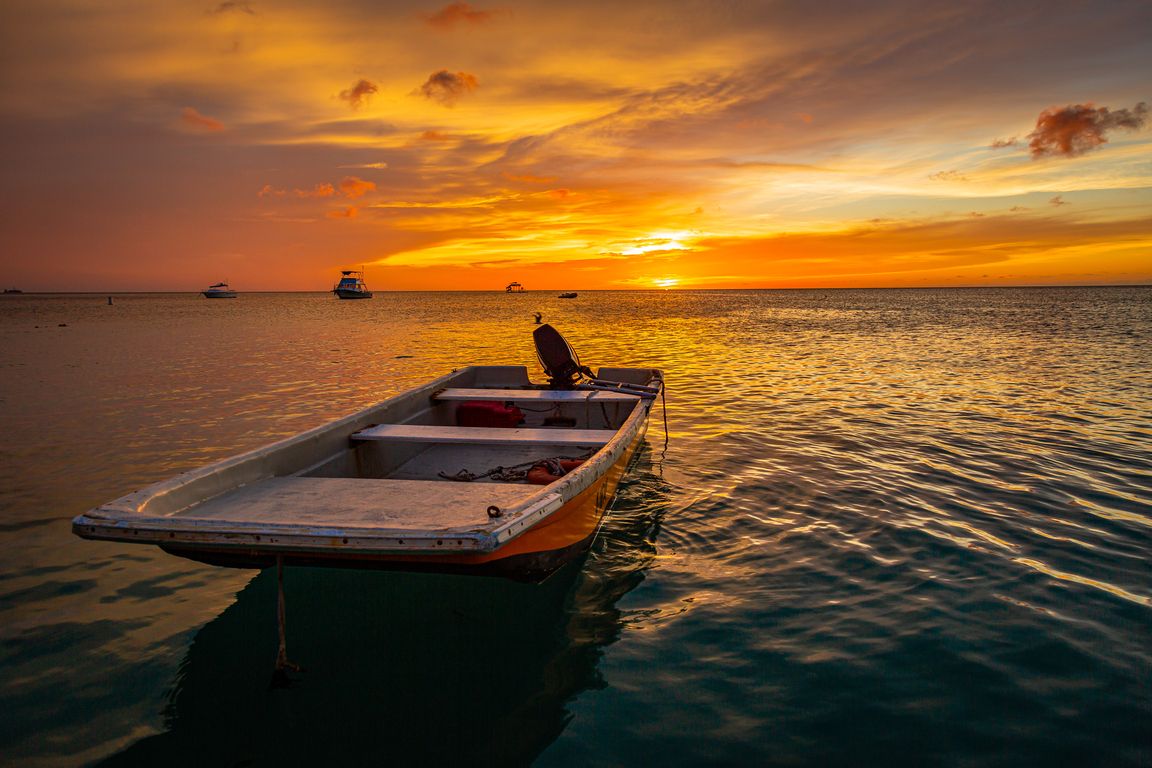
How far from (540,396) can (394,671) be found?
5489 millimetres

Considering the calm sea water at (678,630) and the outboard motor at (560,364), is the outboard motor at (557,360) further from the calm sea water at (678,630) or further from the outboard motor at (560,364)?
the calm sea water at (678,630)

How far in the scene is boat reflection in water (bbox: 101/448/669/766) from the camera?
3910 mm

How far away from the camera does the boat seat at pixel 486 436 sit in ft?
22.7

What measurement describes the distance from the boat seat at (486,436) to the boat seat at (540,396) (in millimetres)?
1904

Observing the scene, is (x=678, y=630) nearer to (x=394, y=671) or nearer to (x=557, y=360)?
(x=394, y=671)

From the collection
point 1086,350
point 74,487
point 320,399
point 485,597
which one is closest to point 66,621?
point 485,597

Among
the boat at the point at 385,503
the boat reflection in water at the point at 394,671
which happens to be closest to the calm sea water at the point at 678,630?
the boat reflection in water at the point at 394,671

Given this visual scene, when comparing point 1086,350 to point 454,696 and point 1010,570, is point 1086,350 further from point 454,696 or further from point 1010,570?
point 454,696

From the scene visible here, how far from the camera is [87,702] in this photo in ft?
14.4

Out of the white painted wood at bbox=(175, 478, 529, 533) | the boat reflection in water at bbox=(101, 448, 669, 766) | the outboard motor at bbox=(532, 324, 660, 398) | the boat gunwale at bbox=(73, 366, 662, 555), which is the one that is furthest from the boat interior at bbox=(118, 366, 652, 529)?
the boat reflection in water at bbox=(101, 448, 669, 766)

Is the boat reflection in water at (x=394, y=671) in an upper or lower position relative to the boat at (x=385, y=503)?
lower

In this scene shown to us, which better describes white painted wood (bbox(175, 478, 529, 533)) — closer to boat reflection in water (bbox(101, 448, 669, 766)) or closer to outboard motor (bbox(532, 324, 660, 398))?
boat reflection in water (bbox(101, 448, 669, 766))

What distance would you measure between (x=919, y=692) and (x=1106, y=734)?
3.62ft

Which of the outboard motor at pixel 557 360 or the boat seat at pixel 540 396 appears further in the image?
the outboard motor at pixel 557 360
